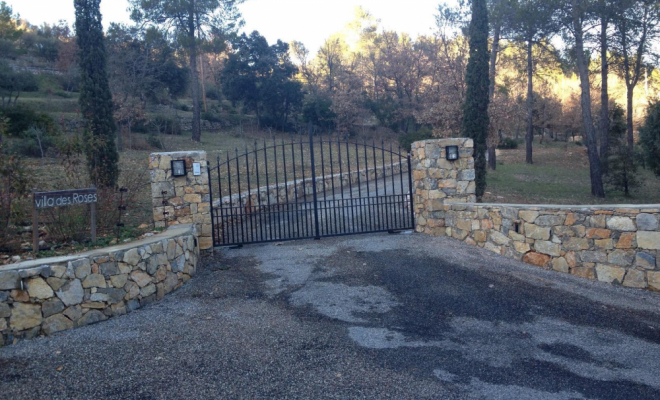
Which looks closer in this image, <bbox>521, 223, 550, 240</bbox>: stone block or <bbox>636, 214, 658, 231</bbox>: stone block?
<bbox>636, 214, 658, 231</bbox>: stone block

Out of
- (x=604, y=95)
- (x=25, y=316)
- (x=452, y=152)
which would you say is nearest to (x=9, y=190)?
(x=25, y=316)

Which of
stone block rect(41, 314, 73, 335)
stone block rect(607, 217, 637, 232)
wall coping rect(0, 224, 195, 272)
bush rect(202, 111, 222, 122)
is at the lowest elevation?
stone block rect(41, 314, 73, 335)

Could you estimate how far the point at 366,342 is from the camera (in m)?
4.45

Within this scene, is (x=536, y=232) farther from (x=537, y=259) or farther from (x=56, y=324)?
(x=56, y=324)

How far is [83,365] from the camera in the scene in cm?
396

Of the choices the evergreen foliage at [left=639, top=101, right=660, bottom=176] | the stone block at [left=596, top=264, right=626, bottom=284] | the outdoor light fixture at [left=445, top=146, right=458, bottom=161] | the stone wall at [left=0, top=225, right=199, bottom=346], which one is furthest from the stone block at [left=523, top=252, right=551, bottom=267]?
the evergreen foliage at [left=639, top=101, right=660, bottom=176]

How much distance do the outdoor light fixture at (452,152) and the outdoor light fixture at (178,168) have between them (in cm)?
454

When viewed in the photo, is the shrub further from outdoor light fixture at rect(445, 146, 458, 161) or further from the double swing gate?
outdoor light fixture at rect(445, 146, 458, 161)

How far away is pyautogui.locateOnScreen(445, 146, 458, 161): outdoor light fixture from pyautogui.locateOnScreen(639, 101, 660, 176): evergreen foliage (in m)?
13.8

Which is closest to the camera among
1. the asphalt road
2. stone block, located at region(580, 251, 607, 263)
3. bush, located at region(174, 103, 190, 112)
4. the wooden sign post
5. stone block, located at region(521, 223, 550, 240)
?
the asphalt road

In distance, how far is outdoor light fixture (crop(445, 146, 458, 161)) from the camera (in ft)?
28.1

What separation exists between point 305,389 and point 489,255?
4.89 m

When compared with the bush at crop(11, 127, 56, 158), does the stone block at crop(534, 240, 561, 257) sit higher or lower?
lower

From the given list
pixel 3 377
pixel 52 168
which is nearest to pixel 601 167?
pixel 52 168
